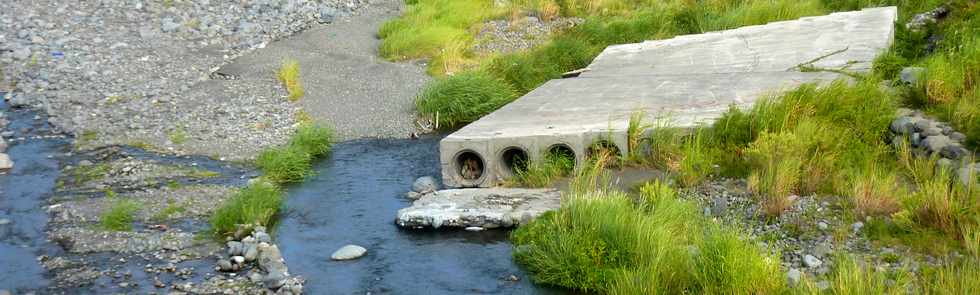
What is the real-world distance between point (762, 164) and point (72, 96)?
11.8 meters

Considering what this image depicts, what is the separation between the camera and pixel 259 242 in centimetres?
1084

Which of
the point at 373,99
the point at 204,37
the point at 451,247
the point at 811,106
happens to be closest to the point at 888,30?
the point at 811,106

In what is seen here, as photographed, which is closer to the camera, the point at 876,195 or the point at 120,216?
the point at 876,195

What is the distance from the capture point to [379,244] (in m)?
10.9

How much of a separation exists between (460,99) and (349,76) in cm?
326

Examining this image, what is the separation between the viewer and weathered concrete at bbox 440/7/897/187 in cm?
1252

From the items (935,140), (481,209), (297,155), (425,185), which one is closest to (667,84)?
(425,185)

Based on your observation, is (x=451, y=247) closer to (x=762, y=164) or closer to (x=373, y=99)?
(x=762, y=164)

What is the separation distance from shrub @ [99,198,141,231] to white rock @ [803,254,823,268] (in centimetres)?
704

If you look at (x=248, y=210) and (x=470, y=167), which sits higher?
(x=248, y=210)

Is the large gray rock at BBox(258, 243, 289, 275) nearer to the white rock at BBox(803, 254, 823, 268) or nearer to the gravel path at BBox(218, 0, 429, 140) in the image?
the white rock at BBox(803, 254, 823, 268)

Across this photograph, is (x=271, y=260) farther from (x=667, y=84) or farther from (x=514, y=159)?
(x=667, y=84)

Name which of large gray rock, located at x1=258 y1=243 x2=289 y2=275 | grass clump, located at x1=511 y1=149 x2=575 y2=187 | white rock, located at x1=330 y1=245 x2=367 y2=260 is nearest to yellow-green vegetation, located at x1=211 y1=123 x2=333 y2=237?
large gray rock, located at x1=258 y1=243 x2=289 y2=275

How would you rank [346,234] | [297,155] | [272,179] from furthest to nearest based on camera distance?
[297,155]
[272,179]
[346,234]
